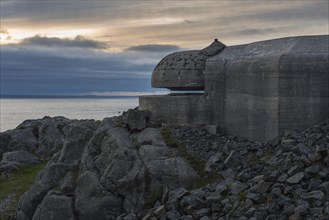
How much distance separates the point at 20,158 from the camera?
113 feet

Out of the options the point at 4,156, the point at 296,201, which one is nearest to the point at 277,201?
the point at 296,201

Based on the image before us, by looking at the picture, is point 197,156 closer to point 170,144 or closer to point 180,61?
point 170,144

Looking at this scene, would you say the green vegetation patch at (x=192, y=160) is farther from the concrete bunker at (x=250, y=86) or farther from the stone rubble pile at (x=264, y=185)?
the concrete bunker at (x=250, y=86)

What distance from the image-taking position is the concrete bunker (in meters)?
19.0

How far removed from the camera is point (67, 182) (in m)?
19.7

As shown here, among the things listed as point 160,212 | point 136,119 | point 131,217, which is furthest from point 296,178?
point 136,119

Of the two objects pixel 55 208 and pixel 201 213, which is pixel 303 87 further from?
pixel 55 208

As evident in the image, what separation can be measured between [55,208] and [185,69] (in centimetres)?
822

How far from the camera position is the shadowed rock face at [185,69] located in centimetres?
2225

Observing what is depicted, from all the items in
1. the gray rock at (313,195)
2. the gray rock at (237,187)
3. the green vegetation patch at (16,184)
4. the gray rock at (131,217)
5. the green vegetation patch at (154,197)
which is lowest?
the green vegetation patch at (16,184)

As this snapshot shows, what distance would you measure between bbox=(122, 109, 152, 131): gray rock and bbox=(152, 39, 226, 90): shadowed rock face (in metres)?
2.30

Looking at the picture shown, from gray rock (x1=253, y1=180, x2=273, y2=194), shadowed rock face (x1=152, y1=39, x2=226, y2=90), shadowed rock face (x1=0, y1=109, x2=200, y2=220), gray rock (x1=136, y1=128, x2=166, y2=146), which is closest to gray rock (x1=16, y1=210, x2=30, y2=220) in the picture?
shadowed rock face (x1=0, y1=109, x2=200, y2=220)

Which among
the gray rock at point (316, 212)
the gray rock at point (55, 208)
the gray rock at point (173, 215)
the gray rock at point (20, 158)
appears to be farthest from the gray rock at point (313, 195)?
the gray rock at point (20, 158)

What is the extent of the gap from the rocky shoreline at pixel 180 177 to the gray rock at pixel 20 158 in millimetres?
11212
